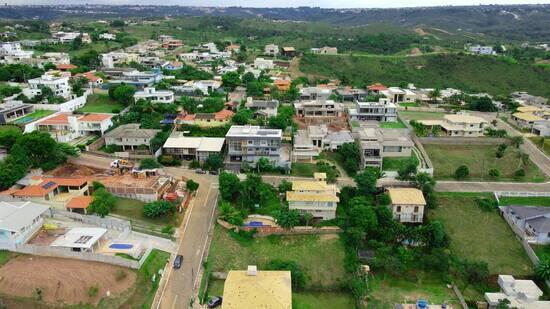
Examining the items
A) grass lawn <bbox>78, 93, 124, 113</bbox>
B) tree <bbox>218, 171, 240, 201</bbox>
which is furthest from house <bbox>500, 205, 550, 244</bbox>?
grass lawn <bbox>78, 93, 124, 113</bbox>

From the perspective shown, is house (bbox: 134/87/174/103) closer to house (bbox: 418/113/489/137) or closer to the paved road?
the paved road

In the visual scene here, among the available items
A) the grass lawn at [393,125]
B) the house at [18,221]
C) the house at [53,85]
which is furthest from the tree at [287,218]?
the house at [53,85]

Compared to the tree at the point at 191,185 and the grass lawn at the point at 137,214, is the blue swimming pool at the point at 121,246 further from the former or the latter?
the tree at the point at 191,185

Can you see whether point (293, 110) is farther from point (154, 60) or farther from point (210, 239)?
point (154, 60)

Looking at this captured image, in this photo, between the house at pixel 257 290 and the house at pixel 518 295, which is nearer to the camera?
the house at pixel 257 290

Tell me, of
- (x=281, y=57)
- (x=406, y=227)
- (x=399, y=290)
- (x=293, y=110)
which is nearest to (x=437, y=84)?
(x=281, y=57)

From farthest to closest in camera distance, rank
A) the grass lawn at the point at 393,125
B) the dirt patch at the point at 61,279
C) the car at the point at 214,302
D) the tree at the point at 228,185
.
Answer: the grass lawn at the point at 393,125, the tree at the point at 228,185, the car at the point at 214,302, the dirt patch at the point at 61,279
